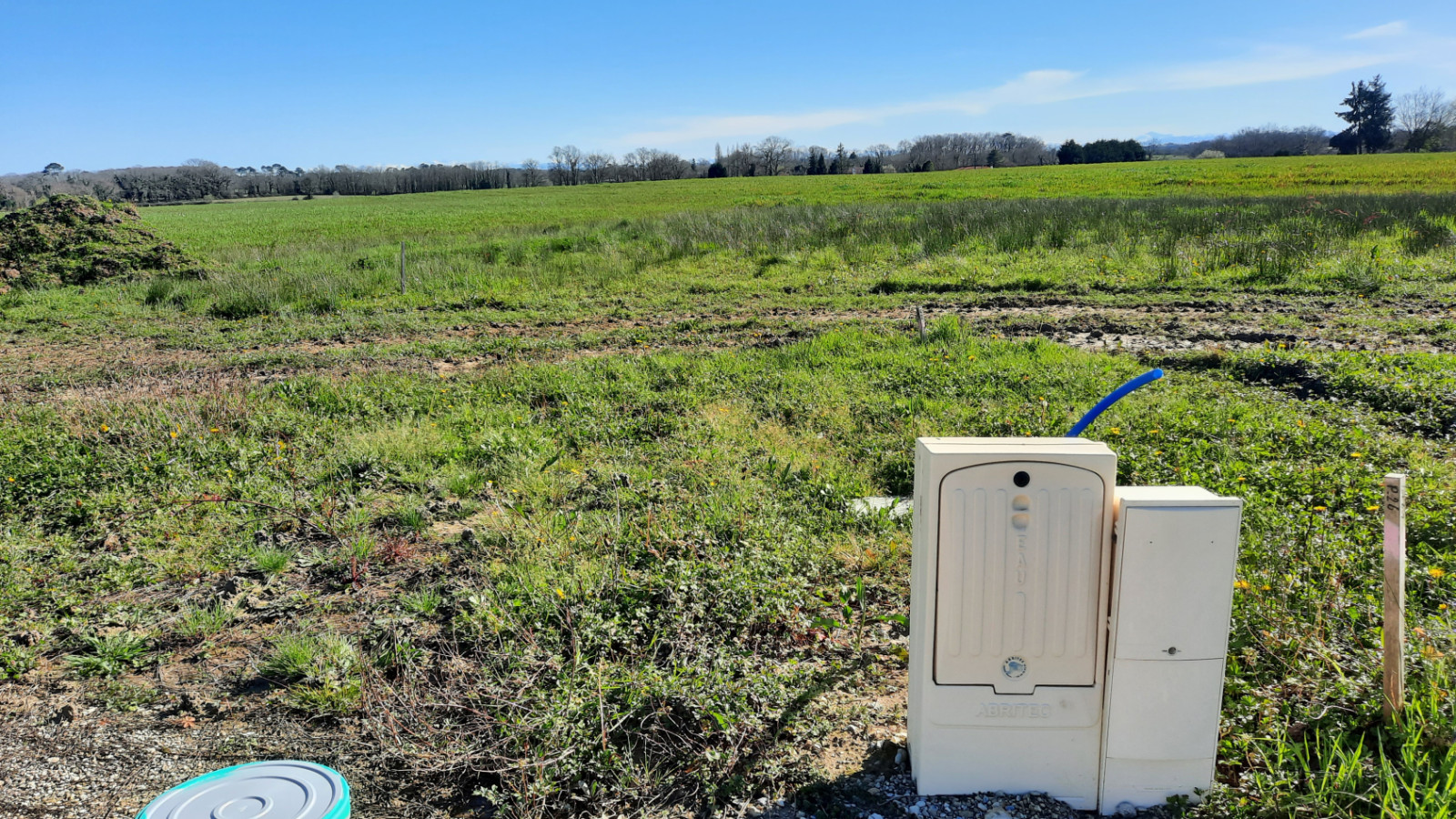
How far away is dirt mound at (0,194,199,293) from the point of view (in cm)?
1588

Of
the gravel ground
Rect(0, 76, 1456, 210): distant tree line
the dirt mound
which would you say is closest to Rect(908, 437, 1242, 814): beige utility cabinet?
the gravel ground

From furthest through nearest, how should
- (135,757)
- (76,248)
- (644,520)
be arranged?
(76,248)
(644,520)
(135,757)

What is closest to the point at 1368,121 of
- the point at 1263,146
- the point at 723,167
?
the point at 1263,146

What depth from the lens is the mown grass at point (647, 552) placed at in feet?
9.33

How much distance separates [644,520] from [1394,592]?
339 cm

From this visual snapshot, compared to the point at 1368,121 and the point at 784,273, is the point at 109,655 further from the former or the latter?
the point at 1368,121

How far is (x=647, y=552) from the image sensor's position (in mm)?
4305

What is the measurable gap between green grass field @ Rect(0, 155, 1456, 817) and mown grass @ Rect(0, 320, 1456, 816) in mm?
23

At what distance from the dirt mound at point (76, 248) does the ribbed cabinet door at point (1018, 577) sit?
1825 centimetres

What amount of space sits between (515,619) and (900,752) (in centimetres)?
174

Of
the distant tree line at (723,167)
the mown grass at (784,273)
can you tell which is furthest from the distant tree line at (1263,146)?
the mown grass at (784,273)

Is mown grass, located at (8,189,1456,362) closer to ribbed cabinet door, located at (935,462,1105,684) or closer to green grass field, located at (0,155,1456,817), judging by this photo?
green grass field, located at (0,155,1456,817)

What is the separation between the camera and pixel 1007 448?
2.46m


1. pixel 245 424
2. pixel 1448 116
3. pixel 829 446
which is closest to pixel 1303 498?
pixel 829 446
